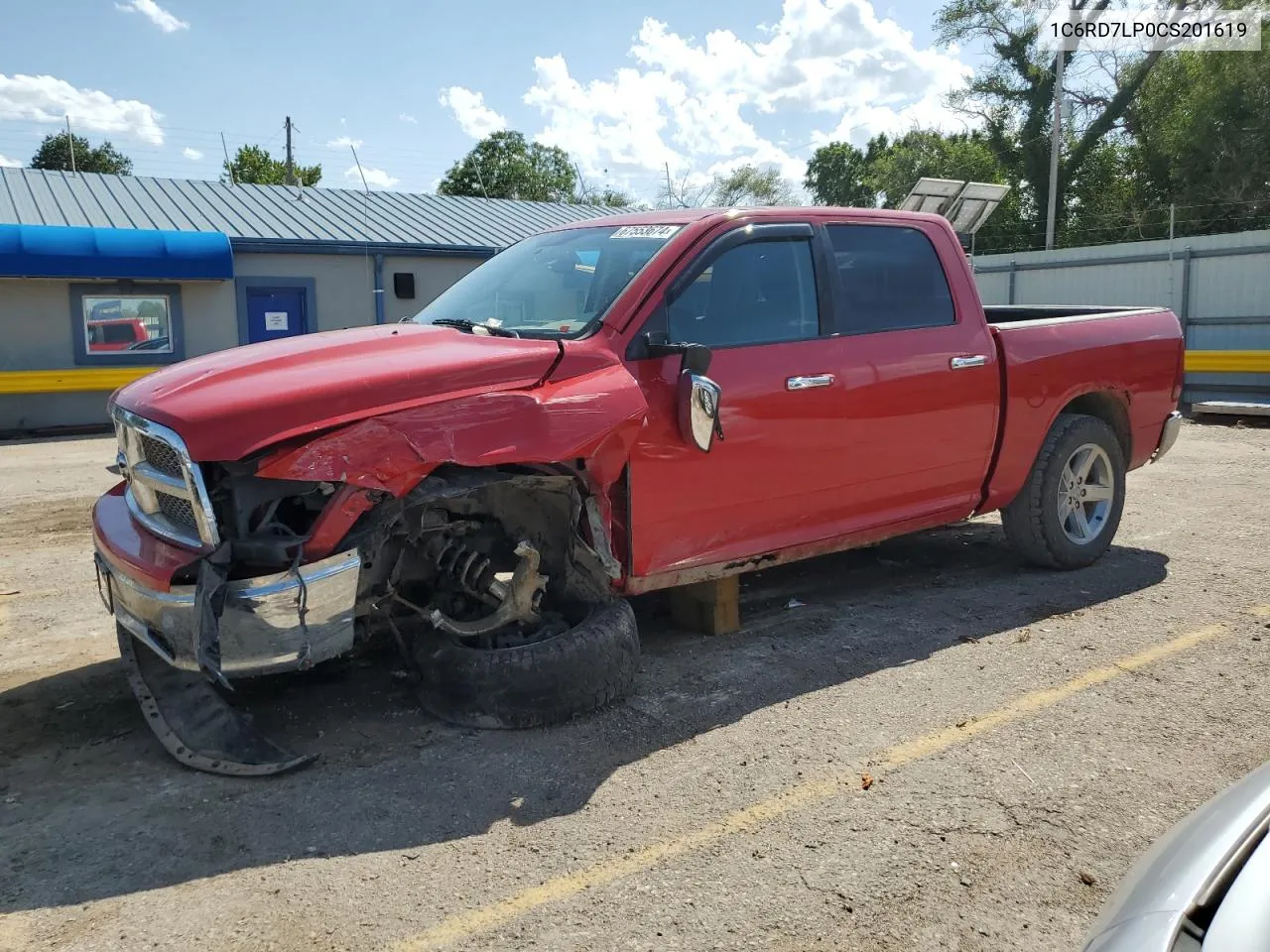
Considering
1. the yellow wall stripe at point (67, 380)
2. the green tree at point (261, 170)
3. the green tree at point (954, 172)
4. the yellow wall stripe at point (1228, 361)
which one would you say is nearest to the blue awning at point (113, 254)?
the yellow wall stripe at point (67, 380)

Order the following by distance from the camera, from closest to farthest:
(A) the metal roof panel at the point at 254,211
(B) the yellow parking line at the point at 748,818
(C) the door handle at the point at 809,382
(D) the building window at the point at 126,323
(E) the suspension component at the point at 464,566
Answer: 1. (B) the yellow parking line at the point at 748,818
2. (E) the suspension component at the point at 464,566
3. (C) the door handle at the point at 809,382
4. (D) the building window at the point at 126,323
5. (A) the metal roof panel at the point at 254,211

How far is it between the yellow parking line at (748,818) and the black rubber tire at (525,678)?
89 cm

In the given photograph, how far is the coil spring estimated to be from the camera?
3.91m

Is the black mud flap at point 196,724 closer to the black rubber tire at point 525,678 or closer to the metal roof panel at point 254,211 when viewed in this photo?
the black rubber tire at point 525,678

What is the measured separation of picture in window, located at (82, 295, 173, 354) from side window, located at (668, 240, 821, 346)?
14466 mm

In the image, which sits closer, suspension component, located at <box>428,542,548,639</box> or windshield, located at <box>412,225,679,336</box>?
suspension component, located at <box>428,542,548,639</box>

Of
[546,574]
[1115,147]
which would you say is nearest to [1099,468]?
[546,574]

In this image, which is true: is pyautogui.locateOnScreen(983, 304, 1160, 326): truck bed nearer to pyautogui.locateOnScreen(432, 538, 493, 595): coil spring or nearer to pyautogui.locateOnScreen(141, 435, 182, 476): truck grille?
pyautogui.locateOnScreen(432, 538, 493, 595): coil spring

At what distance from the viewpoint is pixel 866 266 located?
505 centimetres

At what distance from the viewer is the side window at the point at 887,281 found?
16.2 ft

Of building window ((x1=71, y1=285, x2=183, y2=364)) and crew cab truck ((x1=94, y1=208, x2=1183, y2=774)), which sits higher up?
building window ((x1=71, y1=285, x2=183, y2=364))

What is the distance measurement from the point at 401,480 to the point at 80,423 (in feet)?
48.9

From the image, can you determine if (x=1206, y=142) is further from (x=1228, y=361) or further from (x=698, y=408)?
(x=698, y=408)

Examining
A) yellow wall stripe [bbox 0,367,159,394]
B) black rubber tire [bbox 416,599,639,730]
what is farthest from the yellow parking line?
yellow wall stripe [bbox 0,367,159,394]
